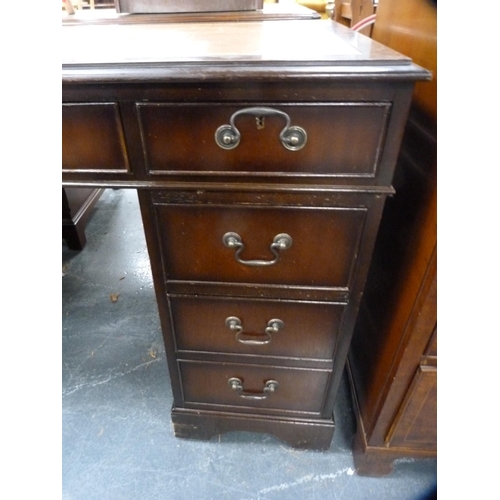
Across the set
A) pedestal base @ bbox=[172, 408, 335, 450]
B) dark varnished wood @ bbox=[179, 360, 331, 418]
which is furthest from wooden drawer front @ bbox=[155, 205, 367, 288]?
pedestal base @ bbox=[172, 408, 335, 450]

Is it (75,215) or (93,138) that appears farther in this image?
(75,215)

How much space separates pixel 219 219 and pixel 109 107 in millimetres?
224

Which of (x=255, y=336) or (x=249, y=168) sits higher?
(x=249, y=168)

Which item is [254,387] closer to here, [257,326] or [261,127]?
[257,326]

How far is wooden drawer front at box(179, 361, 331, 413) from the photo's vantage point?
0.77 m

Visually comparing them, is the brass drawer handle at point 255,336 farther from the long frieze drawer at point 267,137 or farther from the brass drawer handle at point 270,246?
the long frieze drawer at point 267,137

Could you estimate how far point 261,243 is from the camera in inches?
23.6

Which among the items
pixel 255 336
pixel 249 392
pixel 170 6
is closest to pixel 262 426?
pixel 249 392

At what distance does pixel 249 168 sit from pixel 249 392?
53 centimetres

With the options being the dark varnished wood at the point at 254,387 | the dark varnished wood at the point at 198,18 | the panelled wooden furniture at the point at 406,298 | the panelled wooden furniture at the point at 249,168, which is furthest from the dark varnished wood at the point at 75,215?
the panelled wooden furniture at the point at 406,298

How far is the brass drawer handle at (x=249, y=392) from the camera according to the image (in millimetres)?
784

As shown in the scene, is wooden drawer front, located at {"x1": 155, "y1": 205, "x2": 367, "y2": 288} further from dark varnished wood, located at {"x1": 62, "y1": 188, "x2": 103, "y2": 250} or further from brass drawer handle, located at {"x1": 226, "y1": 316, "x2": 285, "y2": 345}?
dark varnished wood, located at {"x1": 62, "y1": 188, "x2": 103, "y2": 250}

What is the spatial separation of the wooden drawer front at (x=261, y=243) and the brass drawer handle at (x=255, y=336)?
0.10 m
